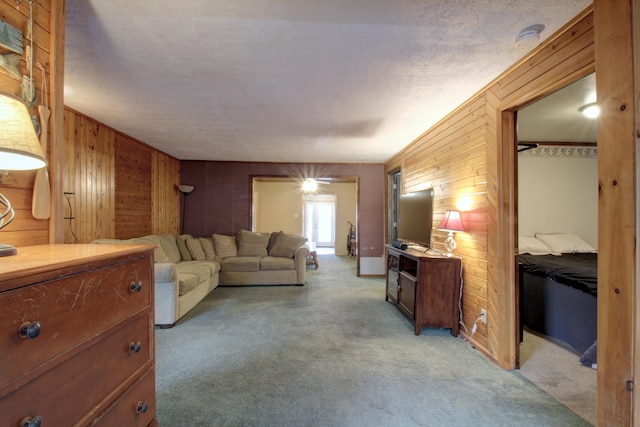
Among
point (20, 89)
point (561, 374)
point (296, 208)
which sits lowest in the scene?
point (561, 374)

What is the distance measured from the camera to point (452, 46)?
67.2 inches

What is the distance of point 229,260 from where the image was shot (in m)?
4.55

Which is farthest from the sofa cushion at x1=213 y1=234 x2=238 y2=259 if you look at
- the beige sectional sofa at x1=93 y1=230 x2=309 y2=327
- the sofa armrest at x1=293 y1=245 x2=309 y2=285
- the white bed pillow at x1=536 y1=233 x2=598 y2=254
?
the white bed pillow at x1=536 y1=233 x2=598 y2=254

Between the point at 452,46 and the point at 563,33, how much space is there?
0.63 m

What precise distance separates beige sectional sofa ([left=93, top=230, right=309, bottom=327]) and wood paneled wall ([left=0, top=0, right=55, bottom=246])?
2.07 meters

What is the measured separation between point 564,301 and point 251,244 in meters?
4.49

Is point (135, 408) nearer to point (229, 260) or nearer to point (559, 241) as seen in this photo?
point (229, 260)

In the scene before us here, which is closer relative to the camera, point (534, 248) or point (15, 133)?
point (15, 133)

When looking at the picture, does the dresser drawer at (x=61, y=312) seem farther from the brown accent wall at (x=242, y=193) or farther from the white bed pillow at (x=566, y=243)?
the white bed pillow at (x=566, y=243)

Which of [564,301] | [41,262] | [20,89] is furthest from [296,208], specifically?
[41,262]

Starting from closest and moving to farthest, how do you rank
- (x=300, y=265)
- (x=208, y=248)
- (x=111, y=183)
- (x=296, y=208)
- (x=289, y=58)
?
1. (x=289, y=58)
2. (x=111, y=183)
3. (x=300, y=265)
4. (x=208, y=248)
5. (x=296, y=208)

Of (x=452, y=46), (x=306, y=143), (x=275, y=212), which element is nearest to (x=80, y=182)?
(x=306, y=143)

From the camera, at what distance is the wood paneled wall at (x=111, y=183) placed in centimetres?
283

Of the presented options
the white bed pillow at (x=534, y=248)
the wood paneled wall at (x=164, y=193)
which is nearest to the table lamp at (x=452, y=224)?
the white bed pillow at (x=534, y=248)
